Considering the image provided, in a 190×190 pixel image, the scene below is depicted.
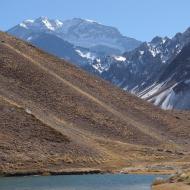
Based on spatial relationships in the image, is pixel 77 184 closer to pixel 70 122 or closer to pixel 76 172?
pixel 76 172

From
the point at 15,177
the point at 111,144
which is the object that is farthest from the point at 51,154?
the point at 111,144

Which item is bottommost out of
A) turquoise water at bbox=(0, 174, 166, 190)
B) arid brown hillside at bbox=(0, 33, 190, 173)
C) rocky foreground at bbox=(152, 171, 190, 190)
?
turquoise water at bbox=(0, 174, 166, 190)

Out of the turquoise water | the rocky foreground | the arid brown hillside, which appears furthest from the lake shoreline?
the rocky foreground

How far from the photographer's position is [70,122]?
6206 inches

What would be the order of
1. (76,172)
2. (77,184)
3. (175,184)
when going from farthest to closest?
(76,172) < (77,184) < (175,184)

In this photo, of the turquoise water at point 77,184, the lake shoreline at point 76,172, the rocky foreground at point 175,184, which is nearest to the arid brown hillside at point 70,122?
the lake shoreline at point 76,172

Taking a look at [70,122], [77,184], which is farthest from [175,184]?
[70,122]

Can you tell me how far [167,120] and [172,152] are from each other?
3455cm

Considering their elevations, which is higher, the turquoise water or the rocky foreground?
the rocky foreground

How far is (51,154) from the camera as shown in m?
126

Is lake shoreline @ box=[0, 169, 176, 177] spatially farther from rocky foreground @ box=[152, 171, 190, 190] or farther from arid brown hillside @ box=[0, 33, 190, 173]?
rocky foreground @ box=[152, 171, 190, 190]

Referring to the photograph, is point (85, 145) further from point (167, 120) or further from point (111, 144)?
point (167, 120)

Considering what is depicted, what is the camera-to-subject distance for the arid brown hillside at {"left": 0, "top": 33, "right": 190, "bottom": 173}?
4988 inches

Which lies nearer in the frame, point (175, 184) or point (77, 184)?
point (175, 184)
